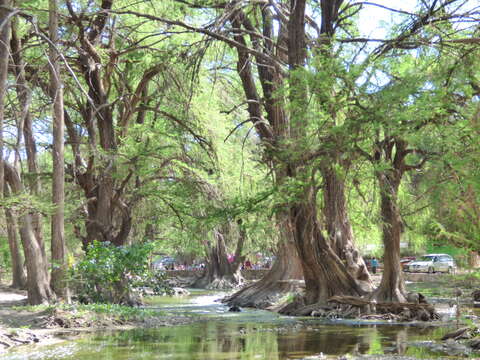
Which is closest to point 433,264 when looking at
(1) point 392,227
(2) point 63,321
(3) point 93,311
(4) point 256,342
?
(1) point 392,227

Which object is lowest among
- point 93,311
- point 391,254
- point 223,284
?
point 93,311

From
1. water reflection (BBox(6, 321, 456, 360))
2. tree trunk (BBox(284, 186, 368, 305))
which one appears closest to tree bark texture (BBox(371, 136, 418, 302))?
tree trunk (BBox(284, 186, 368, 305))

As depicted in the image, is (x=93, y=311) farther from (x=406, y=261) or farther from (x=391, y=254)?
(x=406, y=261)

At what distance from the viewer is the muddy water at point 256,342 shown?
1175cm

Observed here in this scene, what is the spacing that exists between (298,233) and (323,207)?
4.99 feet

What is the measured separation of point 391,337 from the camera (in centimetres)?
1447

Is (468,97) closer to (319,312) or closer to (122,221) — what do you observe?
(319,312)

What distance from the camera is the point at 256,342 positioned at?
1395 centimetres

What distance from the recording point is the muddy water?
38.5ft

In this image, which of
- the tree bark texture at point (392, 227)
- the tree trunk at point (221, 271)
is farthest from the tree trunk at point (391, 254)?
the tree trunk at point (221, 271)

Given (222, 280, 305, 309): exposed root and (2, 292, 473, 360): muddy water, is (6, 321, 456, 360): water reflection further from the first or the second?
(222, 280, 305, 309): exposed root

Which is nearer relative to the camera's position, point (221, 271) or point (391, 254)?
point (391, 254)

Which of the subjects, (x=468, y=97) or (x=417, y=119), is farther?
(x=468, y=97)

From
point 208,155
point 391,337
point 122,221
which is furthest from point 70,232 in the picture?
point 391,337
